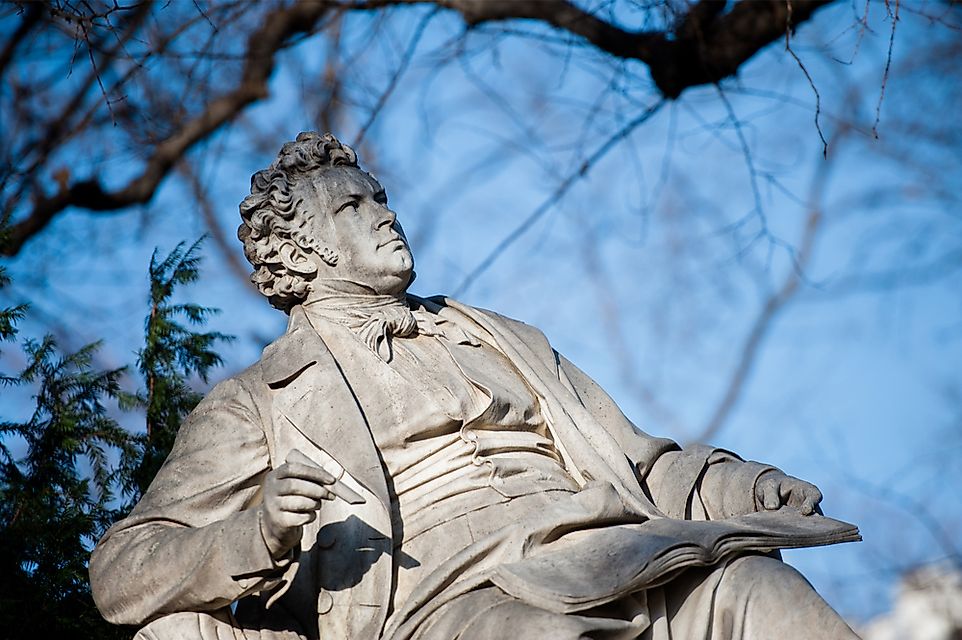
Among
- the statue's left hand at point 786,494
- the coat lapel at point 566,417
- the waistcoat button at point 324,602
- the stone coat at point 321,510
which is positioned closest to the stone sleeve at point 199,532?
the stone coat at point 321,510

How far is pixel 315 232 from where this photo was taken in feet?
17.6

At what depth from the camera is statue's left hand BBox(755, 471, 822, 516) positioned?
491cm

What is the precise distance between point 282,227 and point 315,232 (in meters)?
0.09

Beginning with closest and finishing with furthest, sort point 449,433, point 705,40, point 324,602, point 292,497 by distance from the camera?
point 292,497, point 324,602, point 449,433, point 705,40

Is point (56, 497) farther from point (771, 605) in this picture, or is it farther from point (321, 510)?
point (771, 605)

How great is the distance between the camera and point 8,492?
615 centimetres

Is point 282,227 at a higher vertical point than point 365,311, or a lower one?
higher

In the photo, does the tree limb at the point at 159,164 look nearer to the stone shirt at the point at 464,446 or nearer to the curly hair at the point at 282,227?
the curly hair at the point at 282,227

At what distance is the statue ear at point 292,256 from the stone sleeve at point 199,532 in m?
0.38

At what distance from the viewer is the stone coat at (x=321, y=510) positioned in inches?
183

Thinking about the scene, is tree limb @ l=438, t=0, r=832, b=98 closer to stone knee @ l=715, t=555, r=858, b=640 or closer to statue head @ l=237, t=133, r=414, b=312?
statue head @ l=237, t=133, r=414, b=312

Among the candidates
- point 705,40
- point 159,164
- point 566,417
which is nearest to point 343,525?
point 566,417

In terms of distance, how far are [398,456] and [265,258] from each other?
28.8 inches

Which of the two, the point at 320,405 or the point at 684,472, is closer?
the point at 320,405
